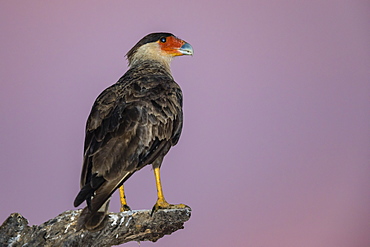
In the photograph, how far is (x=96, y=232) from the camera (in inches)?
196

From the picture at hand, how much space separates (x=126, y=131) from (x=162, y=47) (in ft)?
6.31

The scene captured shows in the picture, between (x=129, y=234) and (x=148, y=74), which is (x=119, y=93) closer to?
(x=148, y=74)

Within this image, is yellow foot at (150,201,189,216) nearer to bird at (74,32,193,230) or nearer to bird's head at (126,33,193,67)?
bird at (74,32,193,230)

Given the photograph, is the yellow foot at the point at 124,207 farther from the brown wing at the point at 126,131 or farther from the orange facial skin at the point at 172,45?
the orange facial skin at the point at 172,45

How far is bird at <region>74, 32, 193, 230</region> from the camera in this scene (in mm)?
4836

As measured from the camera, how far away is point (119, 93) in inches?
226

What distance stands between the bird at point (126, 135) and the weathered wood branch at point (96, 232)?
0.55ft

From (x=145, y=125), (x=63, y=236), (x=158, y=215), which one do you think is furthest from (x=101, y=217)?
(x=145, y=125)

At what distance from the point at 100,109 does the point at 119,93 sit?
0.97 ft

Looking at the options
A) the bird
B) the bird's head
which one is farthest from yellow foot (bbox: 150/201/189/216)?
the bird's head

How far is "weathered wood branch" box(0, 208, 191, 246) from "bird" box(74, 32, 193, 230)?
17cm

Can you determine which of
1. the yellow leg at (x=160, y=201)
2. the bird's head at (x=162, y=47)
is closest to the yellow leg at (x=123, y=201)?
the yellow leg at (x=160, y=201)

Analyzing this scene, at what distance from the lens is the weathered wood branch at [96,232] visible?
15.4 feet

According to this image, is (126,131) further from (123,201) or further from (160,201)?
(123,201)
